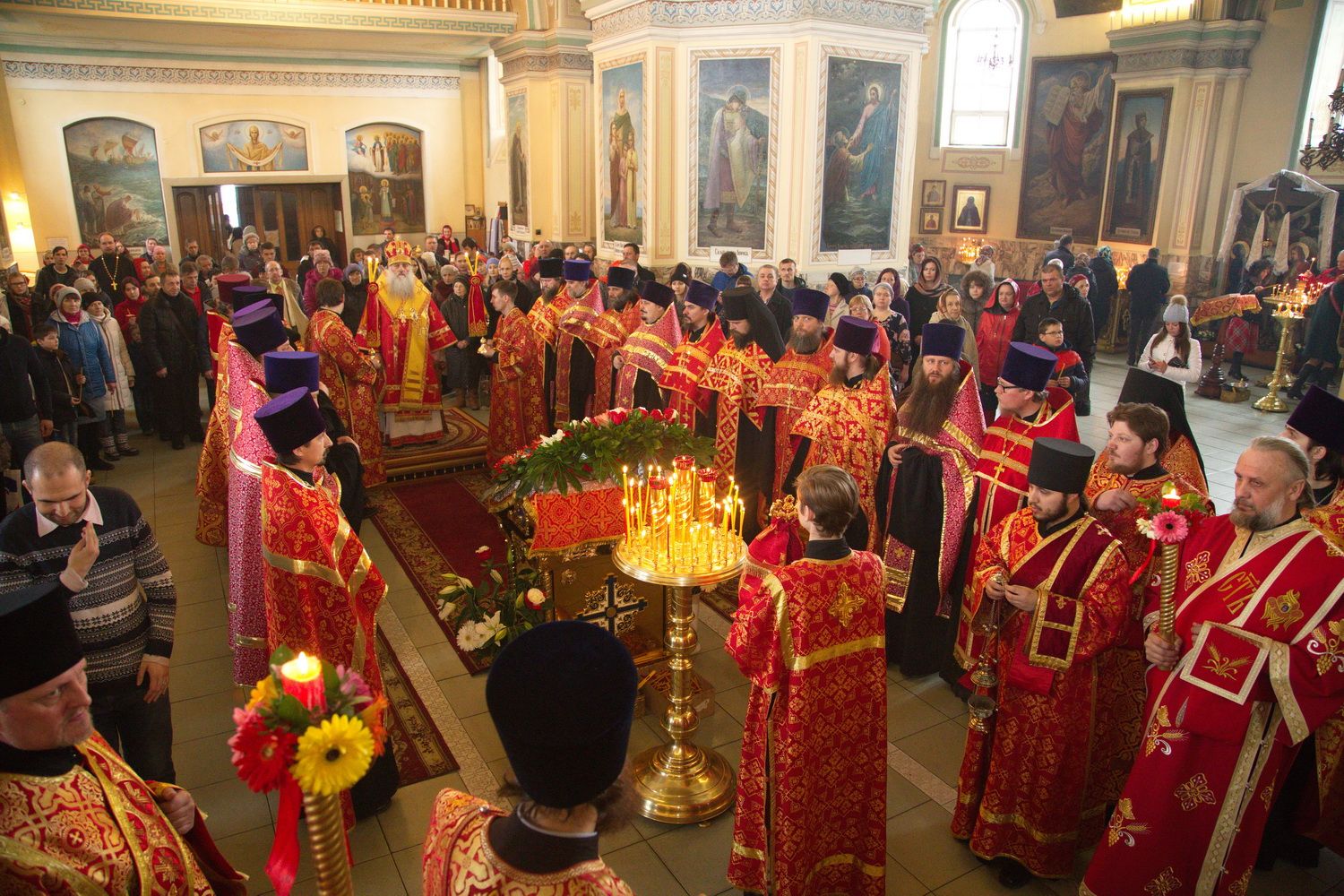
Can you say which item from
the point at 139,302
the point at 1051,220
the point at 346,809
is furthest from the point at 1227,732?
the point at 1051,220

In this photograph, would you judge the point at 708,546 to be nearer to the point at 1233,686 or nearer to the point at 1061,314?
the point at 1233,686

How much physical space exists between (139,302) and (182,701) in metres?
7.19

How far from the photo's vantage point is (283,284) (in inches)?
387

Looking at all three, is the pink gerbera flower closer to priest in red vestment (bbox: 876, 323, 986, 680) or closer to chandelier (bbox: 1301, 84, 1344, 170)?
priest in red vestment (bbox: 876, 323, 986, 680)

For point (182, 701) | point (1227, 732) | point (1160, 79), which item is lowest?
point (182, 701)

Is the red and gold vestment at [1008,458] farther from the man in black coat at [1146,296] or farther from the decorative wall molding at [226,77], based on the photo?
the decorative wall molding at [226,77]

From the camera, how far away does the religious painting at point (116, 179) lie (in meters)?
18.5

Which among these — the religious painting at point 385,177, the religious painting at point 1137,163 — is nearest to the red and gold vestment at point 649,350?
the religious painting at point 1137,163

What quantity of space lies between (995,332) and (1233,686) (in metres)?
6.83

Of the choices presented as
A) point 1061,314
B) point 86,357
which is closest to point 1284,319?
point 1061,314

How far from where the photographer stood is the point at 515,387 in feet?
28.5

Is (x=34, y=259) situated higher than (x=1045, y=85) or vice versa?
(x=1045, y=85)

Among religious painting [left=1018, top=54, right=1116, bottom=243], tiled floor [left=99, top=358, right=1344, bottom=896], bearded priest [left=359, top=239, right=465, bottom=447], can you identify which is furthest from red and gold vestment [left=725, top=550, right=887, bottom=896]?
religious painting [left=1018, top=54, right=1116, bottom=243]

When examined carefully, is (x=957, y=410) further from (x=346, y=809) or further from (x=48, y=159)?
(x=48, y=159)
